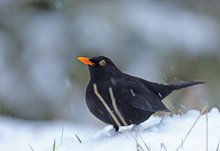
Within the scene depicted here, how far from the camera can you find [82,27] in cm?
1050

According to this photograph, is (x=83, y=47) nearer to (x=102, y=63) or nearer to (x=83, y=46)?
(x=83, y=46)

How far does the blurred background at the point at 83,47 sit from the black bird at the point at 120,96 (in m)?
5.16

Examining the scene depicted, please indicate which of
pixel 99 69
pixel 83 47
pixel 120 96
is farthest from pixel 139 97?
pixel 83 47

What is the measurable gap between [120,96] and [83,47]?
19.7ft

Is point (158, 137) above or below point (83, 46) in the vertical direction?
above

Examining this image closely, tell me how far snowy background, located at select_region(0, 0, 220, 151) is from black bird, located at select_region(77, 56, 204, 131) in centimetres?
477

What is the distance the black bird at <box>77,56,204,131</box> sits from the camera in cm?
430

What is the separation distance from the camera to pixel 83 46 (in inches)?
408

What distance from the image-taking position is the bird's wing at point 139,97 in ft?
14.1

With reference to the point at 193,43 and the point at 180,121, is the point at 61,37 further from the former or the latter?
the point at 180,121

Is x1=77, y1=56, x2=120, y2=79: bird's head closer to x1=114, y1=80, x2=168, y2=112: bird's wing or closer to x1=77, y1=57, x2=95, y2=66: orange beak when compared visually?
x1=77, y1=57, x2=95, y2=66: orange beak

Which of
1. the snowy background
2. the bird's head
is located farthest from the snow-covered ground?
the snowy background

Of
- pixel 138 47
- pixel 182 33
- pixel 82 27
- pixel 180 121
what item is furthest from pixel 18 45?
pixel 180 121

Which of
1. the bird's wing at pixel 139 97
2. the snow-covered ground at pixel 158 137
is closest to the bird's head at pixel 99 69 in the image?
the bird's wing at pixel 139 97
